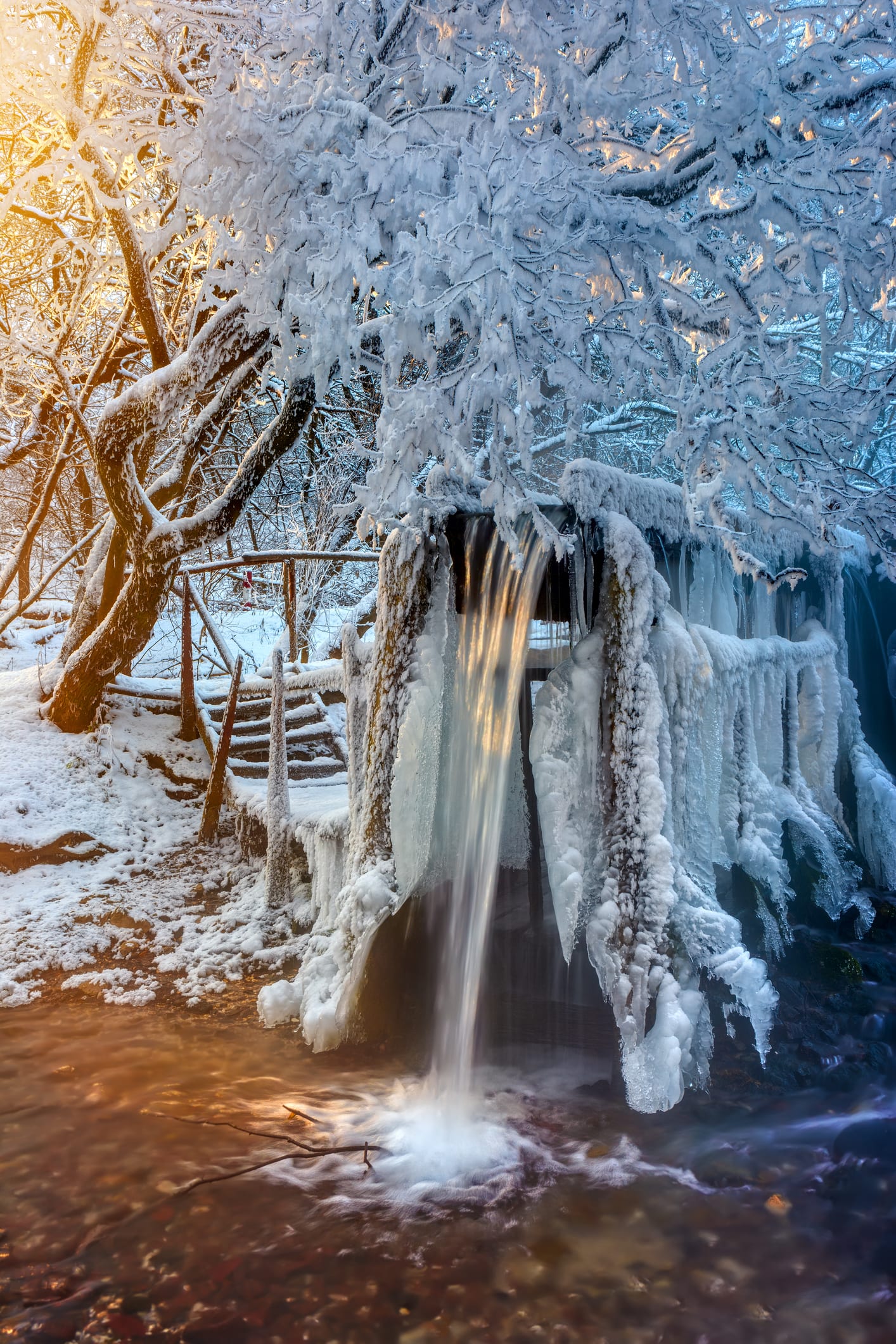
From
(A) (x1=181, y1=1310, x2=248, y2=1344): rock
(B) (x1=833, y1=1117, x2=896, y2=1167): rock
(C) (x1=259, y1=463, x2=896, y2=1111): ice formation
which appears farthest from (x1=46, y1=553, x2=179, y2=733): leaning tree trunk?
(B) (x1=833, y1=1117, x2=896, y2=1167): rock

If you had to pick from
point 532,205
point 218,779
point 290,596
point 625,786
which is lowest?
point 218,779

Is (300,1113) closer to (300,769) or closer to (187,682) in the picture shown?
(300,769)

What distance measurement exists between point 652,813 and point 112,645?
6.27 metres

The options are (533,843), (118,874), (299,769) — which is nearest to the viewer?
(533,843)

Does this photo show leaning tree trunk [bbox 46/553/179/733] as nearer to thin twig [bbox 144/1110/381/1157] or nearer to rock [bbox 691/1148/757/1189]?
thin twig [bbox 144/1110/381/1157]

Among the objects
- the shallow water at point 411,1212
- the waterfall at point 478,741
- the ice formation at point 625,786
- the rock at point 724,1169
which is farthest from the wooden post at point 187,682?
the rock at point 724,1169

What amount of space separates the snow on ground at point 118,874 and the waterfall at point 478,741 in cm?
181

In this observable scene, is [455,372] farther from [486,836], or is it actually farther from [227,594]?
[227,594]

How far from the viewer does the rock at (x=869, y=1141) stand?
12.2 ft

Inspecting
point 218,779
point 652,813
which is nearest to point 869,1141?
point 652,813

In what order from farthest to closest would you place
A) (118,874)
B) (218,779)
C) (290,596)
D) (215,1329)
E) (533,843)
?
1. (290,596)
2. (218,779)
3. (118,874)
4. (533,843)
5. (215,1329)

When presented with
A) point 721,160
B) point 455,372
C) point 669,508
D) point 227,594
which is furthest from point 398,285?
point 227,594

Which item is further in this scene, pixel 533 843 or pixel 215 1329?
pixel 533 843

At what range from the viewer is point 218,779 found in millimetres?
7707
